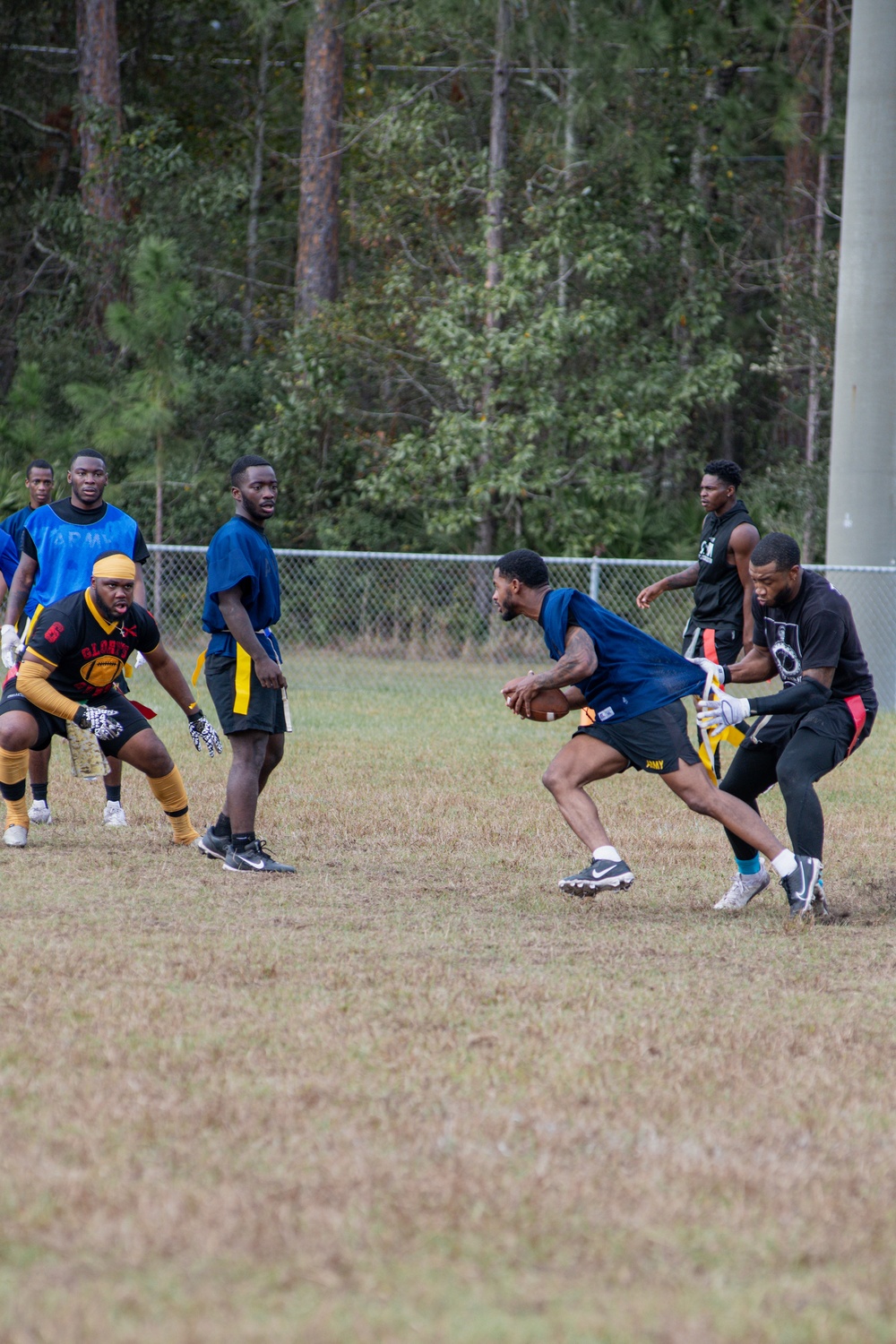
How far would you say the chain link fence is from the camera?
15664mm

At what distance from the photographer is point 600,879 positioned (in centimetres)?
618

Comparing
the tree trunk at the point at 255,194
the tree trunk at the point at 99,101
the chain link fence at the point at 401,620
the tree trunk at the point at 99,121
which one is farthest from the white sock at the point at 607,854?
the tree trunk at the point at 255,194

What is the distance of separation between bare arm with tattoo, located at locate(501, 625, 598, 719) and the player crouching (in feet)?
6.16

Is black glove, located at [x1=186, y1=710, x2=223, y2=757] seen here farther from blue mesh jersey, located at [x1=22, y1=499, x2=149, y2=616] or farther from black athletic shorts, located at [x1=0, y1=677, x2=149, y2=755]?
blue mesh jersey, located at [x1=22, y1=499, x2=149, y2=616]

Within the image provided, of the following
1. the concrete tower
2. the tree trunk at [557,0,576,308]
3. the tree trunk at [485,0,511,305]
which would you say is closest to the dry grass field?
the concrete tower

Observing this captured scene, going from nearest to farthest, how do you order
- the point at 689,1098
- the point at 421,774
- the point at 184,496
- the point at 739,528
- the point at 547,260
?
the point at 689,1098 < the point at 739,528 < the point at 421,774 < the point at 547,260 < the point at 184,496

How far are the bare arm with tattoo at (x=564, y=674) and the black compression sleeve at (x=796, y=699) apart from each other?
75 centimetres

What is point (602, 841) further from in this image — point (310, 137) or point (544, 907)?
point (310, 137)

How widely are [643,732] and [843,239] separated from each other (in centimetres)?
1083

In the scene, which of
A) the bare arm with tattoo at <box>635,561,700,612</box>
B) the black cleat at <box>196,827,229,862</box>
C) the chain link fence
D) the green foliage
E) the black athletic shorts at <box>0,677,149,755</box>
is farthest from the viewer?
the green foliage

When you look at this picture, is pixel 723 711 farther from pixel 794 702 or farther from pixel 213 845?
pixel 213 845

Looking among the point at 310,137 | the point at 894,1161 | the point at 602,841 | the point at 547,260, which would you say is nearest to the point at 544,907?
the point at 602,841

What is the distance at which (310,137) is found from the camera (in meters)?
21.5

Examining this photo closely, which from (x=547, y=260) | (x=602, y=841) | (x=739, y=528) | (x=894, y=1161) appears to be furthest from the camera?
(x=547, y=260)
